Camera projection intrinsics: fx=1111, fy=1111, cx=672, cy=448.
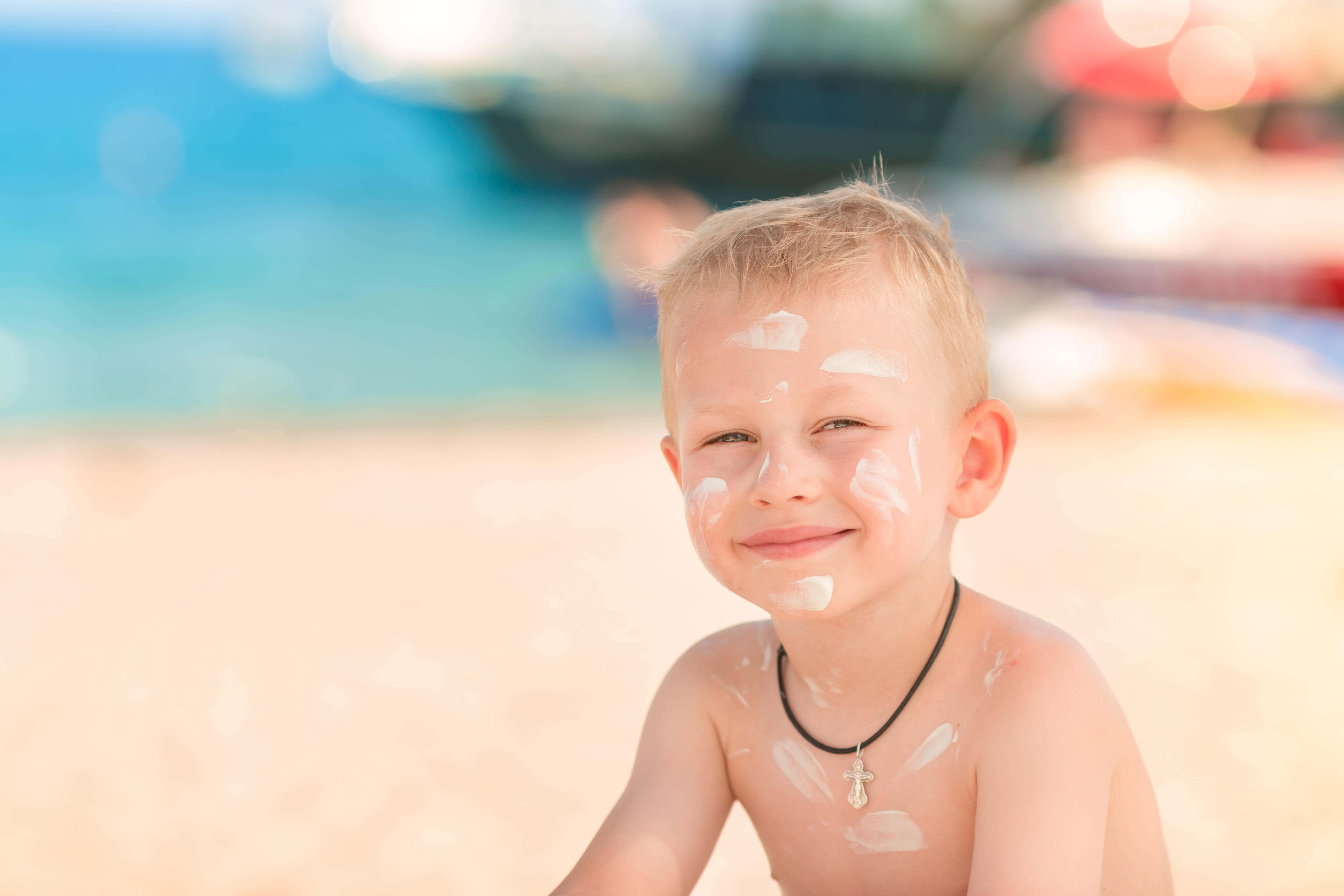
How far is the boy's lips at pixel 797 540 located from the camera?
5.03 ft

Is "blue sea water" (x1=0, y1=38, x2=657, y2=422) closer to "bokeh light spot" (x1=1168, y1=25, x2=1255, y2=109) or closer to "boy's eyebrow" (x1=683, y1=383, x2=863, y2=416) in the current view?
"bokeh light spot" (x1=1168, y1=25, x2=1255, y2=109)

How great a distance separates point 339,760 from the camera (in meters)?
3.60

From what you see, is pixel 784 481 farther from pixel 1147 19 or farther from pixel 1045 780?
pixel 1147 19

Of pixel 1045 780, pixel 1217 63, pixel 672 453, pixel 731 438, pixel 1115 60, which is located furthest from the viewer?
pixel 1115 60

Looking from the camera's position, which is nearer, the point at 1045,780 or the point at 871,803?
the point at 1045,780

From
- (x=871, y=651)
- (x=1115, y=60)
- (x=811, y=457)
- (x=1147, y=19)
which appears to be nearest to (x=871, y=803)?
(x=871, y=651)

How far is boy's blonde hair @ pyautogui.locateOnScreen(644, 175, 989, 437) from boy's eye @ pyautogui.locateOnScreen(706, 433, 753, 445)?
17 centimetres

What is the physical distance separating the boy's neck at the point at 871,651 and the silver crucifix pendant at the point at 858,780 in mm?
31

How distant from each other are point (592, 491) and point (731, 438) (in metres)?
5.36

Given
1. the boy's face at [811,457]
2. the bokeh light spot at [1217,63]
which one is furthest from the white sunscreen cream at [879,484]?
the bokeh light spot at [1217,63]

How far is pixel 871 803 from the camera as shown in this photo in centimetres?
165

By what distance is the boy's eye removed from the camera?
5.16 feet

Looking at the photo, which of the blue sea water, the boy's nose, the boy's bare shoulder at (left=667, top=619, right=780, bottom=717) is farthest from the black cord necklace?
the blue sea water

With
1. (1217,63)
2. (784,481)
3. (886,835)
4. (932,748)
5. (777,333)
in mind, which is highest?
(1217,63)
